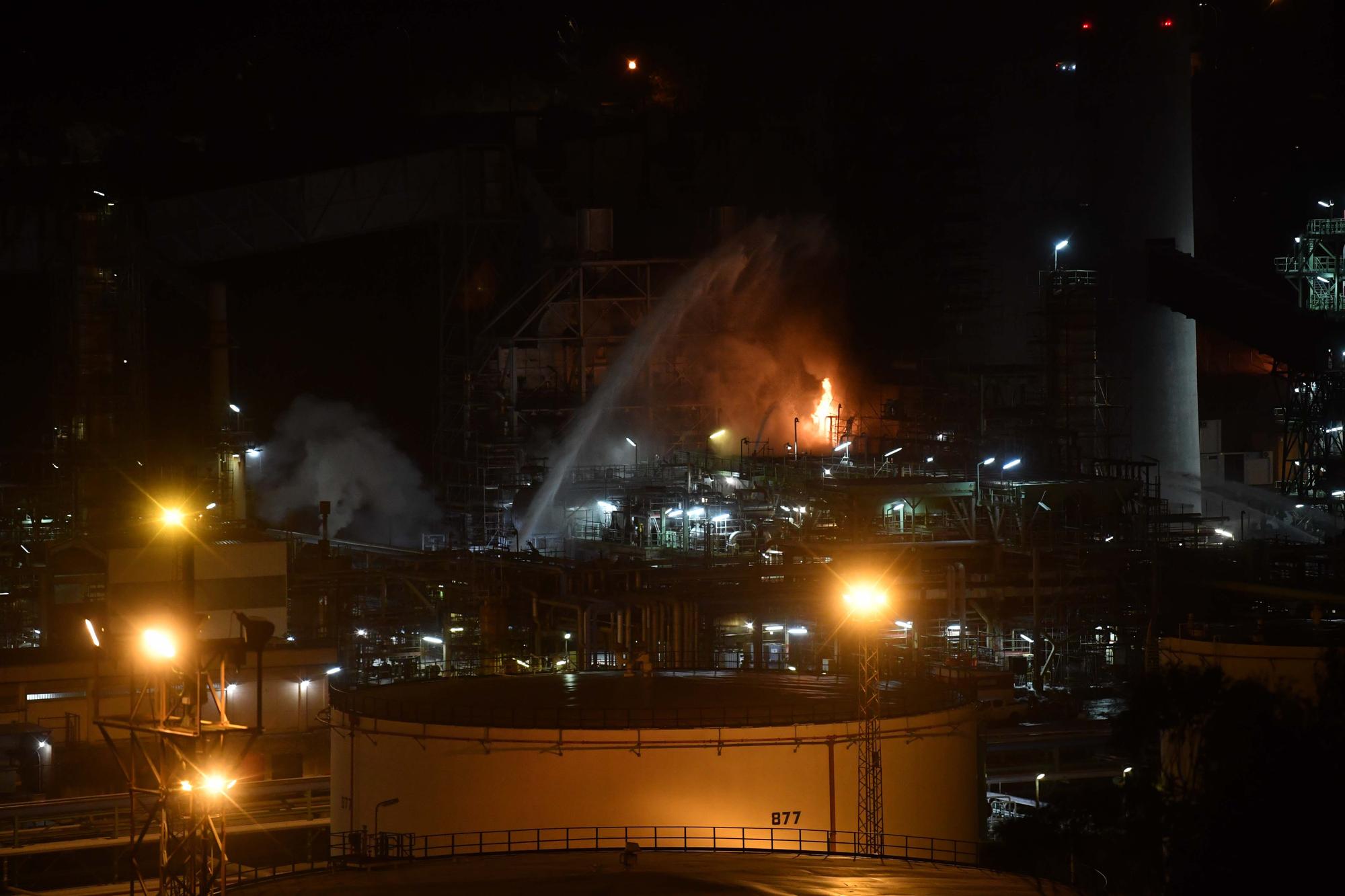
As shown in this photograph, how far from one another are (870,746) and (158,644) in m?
9.71

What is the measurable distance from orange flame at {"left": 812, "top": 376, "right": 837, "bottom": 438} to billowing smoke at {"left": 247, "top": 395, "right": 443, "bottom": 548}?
36.5 ft

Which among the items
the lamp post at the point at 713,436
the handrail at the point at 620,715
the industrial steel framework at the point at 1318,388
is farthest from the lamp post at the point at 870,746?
the industrial steel framework at the point at 1318,388

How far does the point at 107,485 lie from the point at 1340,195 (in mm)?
36555

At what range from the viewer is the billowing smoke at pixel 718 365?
154 feet

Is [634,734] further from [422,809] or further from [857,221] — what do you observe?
[857,221]

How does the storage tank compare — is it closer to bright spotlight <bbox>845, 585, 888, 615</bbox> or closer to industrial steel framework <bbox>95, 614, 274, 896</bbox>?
bright spotlight <bbox>845, 585, 888, 615</bbox>

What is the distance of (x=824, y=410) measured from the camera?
162 ft

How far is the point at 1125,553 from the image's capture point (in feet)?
129

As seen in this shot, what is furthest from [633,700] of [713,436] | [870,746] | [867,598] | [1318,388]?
[1318,388]

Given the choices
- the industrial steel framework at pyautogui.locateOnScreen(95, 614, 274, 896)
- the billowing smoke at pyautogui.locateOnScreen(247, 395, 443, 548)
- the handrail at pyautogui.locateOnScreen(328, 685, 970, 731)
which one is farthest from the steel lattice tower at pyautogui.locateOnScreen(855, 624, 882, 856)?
the billowing smoke at pyautogui.locateOnScreen(247, 395, 443, 548)

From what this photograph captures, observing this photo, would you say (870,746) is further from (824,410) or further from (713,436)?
(824,410)

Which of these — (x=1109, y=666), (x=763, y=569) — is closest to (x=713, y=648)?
(x=763, y=569)

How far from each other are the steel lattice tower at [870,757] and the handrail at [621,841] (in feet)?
0.47

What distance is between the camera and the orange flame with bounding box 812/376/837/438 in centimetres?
4872
